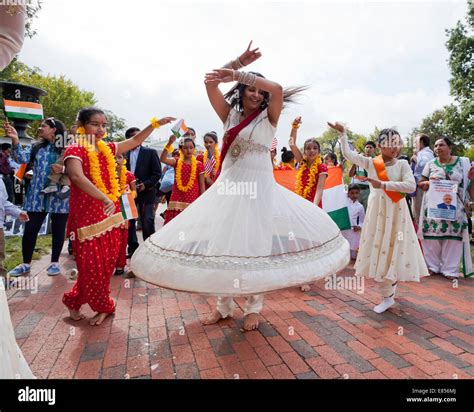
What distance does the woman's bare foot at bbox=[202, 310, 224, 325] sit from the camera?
118 inches

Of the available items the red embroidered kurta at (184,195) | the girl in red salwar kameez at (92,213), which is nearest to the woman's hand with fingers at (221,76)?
the girl in red salwar kameez at (92,213)

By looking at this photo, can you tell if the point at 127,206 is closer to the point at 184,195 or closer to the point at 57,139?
the point at 184,195

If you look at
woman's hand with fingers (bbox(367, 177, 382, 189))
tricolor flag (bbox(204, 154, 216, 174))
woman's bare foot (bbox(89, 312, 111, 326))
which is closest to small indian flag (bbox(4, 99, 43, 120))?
tricolor flag (bbox(204, 154, 216, 174))

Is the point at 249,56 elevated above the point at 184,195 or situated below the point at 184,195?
above

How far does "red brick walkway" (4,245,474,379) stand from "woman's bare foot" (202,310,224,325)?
0.17ft

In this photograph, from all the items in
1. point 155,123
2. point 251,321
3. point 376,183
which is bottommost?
point 251,321

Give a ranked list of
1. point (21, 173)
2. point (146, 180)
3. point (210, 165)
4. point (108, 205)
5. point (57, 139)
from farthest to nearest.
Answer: point (21, 173) → point (210, 165) → point (146, 180) → point (57, 139) → point (108, 205)

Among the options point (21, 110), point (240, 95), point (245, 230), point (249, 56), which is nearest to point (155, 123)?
point (240, 95)

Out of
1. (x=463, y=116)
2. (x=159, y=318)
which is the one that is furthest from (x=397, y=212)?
(x=463, y=116)

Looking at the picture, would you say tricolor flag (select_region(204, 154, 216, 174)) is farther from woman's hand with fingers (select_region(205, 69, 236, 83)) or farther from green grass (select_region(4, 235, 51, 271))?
green grass (select_region(4, 235, 51, 271))

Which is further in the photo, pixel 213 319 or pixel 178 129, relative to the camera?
pixel 178 129

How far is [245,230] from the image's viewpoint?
2.23 metres

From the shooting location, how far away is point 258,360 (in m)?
2.40

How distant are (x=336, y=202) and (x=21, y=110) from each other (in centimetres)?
580
